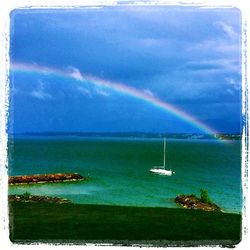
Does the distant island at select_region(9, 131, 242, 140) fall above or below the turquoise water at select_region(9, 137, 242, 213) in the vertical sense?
above

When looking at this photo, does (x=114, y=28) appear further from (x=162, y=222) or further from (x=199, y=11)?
(x=162, y=222)

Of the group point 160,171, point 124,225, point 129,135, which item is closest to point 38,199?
point 124,225

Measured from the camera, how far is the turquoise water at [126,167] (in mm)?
9516

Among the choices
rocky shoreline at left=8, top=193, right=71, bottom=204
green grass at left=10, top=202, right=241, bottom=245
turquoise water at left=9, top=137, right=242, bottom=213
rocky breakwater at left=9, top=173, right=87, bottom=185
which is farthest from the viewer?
rocky breakwater at left=9, top=173, right=87, bottom=185

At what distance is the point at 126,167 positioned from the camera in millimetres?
9820

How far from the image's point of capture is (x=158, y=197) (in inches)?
380

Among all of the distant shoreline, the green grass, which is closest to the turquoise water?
the distant shoreline

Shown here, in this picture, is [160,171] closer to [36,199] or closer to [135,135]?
[135,135]

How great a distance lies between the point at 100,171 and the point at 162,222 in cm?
112

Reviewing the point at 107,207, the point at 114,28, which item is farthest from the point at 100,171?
the point at 114,28

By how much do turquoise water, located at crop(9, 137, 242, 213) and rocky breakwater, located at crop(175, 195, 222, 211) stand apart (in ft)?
0.23

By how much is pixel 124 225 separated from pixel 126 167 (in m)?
0.82

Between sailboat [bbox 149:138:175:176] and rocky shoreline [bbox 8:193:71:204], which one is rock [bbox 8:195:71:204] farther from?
sailboat [bbox 149:138:175:176]

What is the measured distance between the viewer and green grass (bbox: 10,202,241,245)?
940 centimetres
